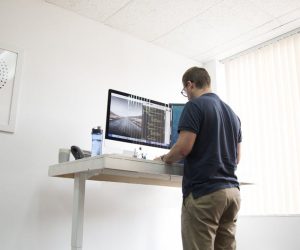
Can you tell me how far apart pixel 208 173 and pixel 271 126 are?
1782 millimetres

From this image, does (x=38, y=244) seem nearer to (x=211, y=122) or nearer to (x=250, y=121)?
(x=211, y=122)

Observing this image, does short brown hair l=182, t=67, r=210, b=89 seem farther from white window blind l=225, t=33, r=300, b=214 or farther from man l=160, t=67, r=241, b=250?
white window blind l=225, t=33, r=300, b=214

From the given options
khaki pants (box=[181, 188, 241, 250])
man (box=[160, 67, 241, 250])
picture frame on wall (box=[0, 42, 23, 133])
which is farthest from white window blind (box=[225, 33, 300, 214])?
picture frame on wall (box=[0, 42, 23, 133])

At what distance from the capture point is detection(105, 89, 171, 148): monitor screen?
221 cm

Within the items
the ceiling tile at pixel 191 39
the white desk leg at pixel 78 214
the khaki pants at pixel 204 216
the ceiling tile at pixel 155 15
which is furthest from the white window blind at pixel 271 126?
the white desk leg at pixel 78 214

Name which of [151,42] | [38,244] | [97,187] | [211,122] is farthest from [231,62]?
[38,244]

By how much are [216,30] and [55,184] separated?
1.90 metres

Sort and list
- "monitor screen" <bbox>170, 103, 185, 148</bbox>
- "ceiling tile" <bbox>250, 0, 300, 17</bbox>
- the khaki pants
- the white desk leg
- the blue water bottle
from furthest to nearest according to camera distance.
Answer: "ceiling tile" <bbox>250, 0, 300, 17</bbox> < "monitor screen" <bbox>170, 103, 185, 148</bbox> < the blue water bottle < the white desk leg < the khaki pants

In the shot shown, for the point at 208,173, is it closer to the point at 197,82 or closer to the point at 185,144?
the point at 185,144

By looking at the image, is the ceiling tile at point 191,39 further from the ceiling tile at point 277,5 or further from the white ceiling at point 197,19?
the ceiling tile at point 277,5

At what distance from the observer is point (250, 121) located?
3.25 m

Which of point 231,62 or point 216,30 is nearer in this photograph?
point 216,30

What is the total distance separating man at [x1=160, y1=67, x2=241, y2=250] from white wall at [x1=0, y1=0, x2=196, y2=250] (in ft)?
2.75

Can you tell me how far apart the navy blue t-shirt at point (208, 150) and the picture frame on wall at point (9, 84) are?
1.26 m
